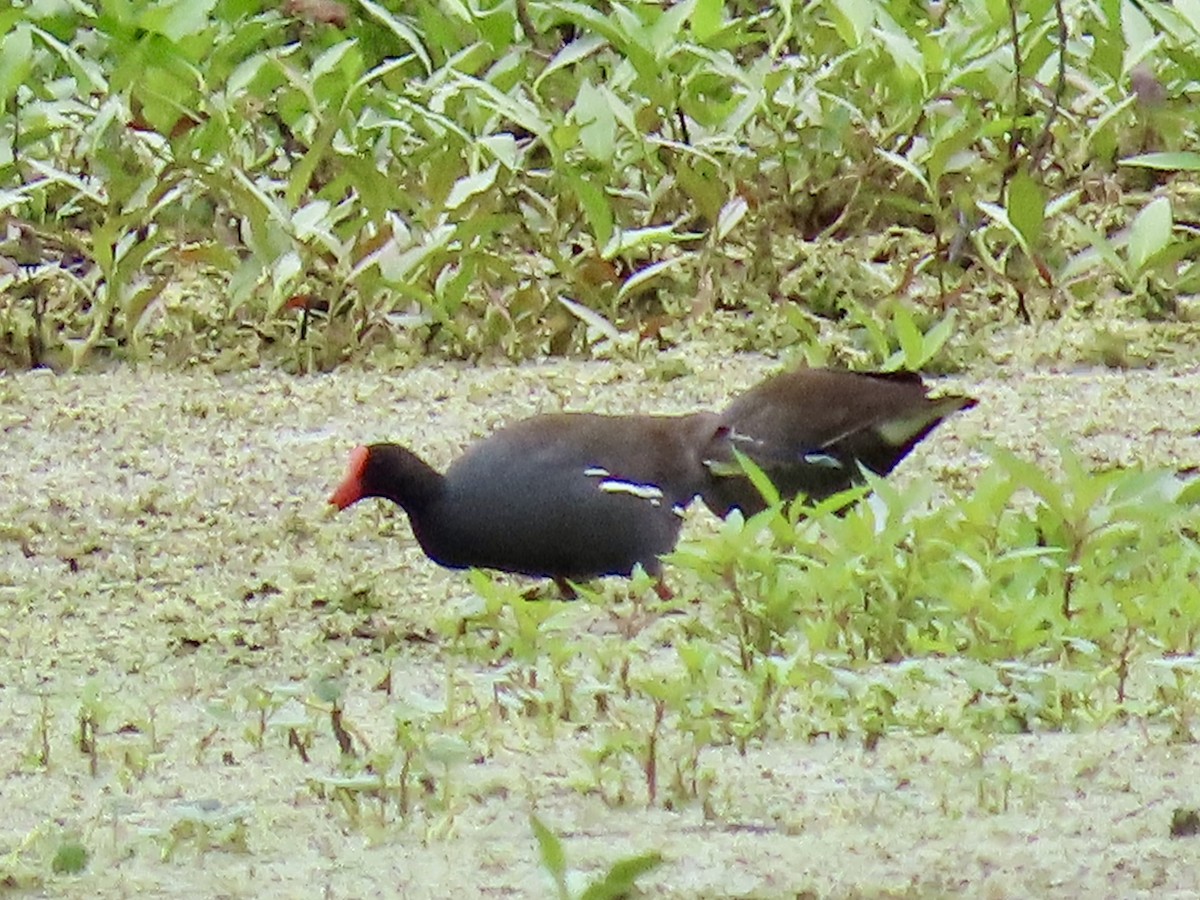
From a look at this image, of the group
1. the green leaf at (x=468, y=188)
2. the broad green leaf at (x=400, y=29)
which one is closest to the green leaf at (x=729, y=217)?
the green leaf at (x=468, y=188)

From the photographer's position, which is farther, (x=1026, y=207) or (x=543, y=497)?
(x=1026, y=207)

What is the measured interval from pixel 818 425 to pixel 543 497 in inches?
23.2

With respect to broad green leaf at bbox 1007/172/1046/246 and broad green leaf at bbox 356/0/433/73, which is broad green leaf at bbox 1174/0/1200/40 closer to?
Result: broad green leaf at bbox 1007/172/1046/246

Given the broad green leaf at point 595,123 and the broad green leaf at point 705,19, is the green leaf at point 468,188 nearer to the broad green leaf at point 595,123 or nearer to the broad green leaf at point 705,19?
the broad green leaf at point 595,123

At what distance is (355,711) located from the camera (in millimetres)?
3787

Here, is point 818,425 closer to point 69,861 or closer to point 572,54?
point 69,861

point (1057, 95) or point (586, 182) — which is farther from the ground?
point (1057, 95)

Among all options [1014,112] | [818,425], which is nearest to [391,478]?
[818,425]

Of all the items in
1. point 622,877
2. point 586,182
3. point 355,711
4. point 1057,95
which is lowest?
point 355,711

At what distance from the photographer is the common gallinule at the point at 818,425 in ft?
16.2

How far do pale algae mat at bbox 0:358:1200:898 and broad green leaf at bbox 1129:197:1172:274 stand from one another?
1.05 feet

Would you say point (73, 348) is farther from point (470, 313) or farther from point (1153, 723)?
point (1153, 723)

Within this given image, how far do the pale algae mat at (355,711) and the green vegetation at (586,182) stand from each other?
0.26m

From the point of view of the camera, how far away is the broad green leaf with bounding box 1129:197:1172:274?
20.2 ft
